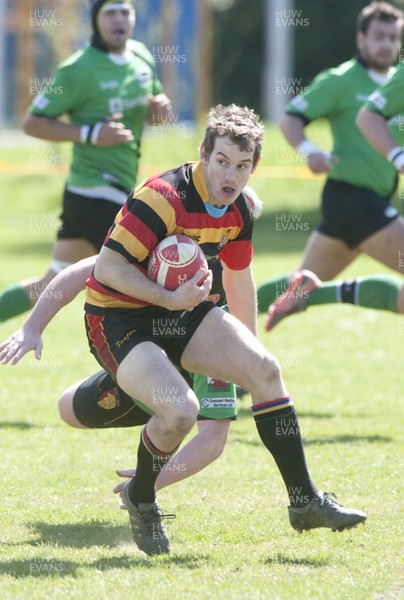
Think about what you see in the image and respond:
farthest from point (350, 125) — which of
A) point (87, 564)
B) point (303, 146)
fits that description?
point (87, 564)

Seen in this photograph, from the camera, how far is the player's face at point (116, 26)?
803 centimetres

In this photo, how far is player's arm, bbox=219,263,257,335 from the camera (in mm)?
5242

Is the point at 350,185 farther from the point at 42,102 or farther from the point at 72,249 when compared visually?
the point at 42,102

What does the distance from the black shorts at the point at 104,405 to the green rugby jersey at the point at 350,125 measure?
10.6ft

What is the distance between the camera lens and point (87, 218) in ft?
26.0

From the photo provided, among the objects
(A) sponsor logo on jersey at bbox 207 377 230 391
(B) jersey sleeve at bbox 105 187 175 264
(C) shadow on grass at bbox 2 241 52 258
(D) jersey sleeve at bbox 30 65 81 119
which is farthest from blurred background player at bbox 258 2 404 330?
(C) shadow on grass at bbox 2 241 52 258

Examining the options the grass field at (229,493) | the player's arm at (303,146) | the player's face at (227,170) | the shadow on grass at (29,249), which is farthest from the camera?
the shadow on grass at (29,249)

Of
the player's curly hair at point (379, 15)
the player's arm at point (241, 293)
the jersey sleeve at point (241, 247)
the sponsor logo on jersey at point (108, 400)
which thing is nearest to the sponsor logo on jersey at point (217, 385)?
the player's arm at point (241, 293)

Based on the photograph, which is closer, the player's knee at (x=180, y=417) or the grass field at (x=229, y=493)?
the grass field at (x=229, y=493)

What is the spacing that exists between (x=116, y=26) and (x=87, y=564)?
4.56m

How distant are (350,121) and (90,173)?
186 centimetres

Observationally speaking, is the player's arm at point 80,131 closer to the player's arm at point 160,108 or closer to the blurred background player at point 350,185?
the player's arm at point 160,108

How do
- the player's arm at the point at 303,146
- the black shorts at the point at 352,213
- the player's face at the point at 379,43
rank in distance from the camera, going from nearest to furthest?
the player's arm at the point at 303,146 < the black shorts at the point at 352,213 < the player's face at the point at 379,43

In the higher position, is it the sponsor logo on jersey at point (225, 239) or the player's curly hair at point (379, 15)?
the player's curly hair at point (379, 15)
